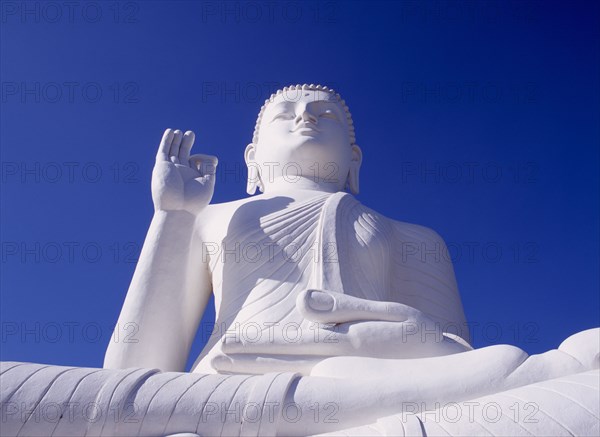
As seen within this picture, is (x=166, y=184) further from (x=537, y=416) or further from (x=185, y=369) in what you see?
(x=537, y=416)

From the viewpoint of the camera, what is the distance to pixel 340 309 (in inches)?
162

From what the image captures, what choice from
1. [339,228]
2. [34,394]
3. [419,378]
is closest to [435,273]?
[339,228]

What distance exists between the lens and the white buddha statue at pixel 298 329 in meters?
3.24

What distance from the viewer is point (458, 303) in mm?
5531

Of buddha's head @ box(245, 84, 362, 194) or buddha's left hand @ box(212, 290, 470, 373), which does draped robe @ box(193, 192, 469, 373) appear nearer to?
buddha's left hand @ box(212, 290, 470, 373)

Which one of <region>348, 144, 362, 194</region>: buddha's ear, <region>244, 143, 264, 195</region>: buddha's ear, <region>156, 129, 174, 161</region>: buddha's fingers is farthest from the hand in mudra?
<region>348, 144, 362, 194</region>: buddha's ear

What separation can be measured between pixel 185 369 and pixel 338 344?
52.9 inches

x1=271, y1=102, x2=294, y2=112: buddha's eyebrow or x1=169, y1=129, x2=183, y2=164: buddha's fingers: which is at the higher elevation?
x1=271, y1=102, x2=294, y2=112: buddha's eyebrow

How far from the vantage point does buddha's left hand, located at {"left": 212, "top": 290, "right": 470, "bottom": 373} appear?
404 cm

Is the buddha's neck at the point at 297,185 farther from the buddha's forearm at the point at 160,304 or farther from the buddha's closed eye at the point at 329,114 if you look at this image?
the buddha's forearm at the point at 160,304

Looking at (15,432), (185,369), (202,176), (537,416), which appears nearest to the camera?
(537,416)

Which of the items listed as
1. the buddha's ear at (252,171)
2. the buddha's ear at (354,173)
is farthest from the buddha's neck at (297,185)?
the buddha's ear at (354,173)

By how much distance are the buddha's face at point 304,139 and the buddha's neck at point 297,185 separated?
25 millimetres

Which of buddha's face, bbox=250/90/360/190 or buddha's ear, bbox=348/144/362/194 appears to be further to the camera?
buddha's ear, bbox=348/144/362/194
